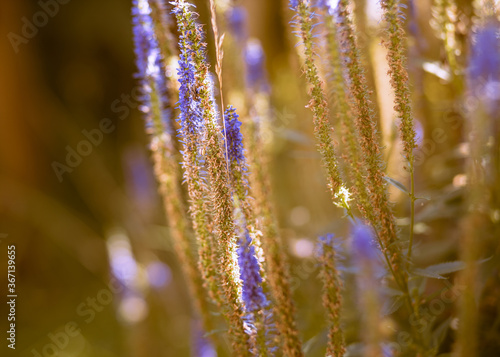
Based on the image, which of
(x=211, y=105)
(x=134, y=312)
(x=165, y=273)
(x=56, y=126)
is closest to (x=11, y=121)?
(x=56, y=126)

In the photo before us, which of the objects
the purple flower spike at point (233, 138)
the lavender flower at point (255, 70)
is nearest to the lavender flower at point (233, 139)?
the purple flower spike at point (233, 138)

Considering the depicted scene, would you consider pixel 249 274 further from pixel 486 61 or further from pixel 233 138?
pixel 486 61

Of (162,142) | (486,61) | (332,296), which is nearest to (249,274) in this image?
(332,296)

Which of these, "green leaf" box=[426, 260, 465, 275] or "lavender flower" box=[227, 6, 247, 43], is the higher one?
"lavender flower" box=[227, 6, 247, 43]

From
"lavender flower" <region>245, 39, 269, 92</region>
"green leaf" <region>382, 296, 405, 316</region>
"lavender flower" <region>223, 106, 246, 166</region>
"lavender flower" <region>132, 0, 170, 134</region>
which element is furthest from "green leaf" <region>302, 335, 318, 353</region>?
"lavender flower" <region>245, 39, 269, 92</region>

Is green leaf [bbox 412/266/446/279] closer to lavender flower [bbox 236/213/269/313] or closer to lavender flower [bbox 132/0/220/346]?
lavender flower [bbox 236/213/269/313]

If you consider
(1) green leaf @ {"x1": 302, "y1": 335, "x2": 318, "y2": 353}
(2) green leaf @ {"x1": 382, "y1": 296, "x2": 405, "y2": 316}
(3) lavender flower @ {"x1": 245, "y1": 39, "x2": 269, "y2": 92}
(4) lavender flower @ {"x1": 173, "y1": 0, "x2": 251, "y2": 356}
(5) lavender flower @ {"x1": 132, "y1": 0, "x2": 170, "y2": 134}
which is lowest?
(1) green leaf @ {"x1": 302, "y1": 335, "x2": 318, "y2": 353}

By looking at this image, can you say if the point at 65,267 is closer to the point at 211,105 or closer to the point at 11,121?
the point at 11,121

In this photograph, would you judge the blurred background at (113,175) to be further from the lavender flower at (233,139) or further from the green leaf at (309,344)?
the lavender flower at (233,139)
